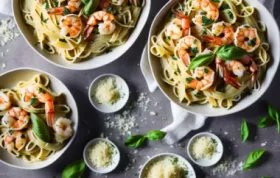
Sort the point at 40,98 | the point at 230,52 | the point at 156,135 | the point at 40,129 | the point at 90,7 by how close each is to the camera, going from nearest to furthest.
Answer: the point at 230,52, the point at 90,7, the point at 40,129, the point at 40,98, the point at 156,135

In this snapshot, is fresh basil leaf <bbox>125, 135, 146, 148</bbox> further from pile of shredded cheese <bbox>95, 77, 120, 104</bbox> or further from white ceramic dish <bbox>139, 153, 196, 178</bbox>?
pile of shredded cheese <bbox>95, 77, 120, 104</bbox>

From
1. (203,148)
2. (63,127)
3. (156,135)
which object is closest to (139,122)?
(156,135)

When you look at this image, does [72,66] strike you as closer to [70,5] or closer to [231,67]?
[70,5]

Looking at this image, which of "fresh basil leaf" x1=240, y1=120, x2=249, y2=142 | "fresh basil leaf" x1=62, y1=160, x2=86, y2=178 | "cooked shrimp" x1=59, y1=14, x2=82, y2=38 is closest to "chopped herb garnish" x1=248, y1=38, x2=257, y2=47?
"fresh basil leaf" x1=240, y1=120, x2=249, y2=142

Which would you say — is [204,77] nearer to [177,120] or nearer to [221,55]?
[221,55]

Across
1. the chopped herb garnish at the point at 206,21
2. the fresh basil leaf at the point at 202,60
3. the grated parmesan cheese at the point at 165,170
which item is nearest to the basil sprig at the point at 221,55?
the fresh basil leaf at the point at 202,60

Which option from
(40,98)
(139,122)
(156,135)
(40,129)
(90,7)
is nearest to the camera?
(90,7)

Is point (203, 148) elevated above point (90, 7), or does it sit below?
below
